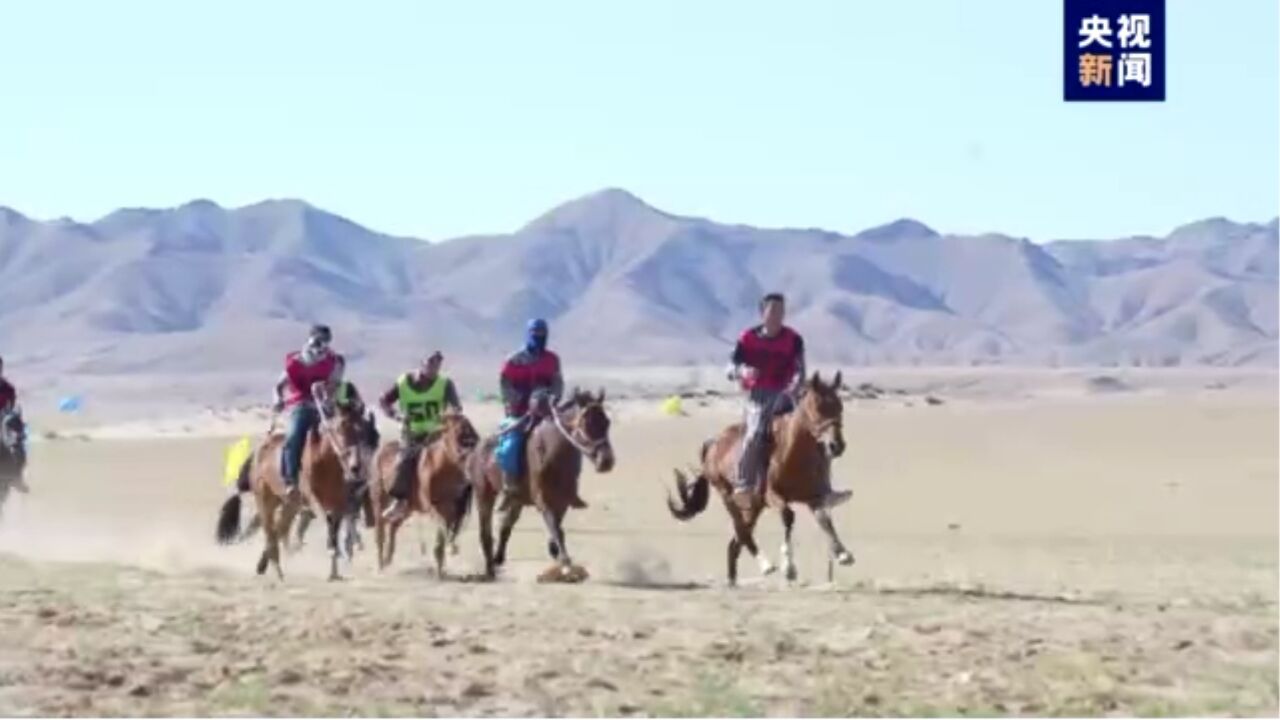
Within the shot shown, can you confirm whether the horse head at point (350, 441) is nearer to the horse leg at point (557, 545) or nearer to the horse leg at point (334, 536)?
the horse leg at point (334, 536)

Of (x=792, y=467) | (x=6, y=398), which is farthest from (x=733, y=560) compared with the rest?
(x=6, y=398)

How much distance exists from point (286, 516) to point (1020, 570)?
7581 mm

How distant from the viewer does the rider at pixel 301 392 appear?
21266 millimetres

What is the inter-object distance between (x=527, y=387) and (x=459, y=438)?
1.28 meters

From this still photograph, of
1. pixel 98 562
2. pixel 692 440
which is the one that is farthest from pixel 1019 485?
pixel 98 562

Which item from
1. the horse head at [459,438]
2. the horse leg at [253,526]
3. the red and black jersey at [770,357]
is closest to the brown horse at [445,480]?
the horse head at [459,438]

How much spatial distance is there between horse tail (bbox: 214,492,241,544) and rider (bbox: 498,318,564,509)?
405 centimetres

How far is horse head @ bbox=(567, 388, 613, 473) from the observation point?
19.9m

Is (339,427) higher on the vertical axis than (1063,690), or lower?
higher

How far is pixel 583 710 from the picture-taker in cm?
1301

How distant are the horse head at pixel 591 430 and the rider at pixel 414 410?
2.63 metres

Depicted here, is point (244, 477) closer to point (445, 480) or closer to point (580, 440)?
point (445, 480)

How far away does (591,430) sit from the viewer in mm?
20141

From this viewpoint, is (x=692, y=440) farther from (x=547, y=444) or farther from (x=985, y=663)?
(x=985, y=663)
